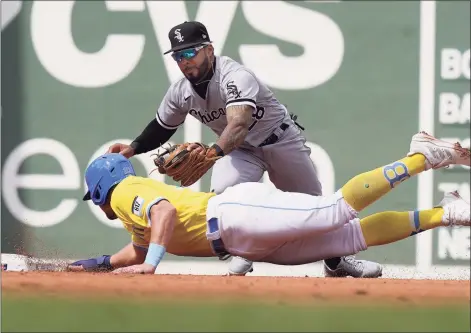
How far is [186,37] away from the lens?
520 centimetres

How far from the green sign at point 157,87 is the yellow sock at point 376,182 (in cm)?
312

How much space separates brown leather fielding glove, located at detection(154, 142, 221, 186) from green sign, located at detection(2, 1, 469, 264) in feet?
9.07

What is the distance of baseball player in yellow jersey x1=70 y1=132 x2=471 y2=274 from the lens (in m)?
4.32

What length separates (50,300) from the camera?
2924 millimetres

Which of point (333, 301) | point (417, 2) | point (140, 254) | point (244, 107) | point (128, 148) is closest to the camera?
point (333, 301)

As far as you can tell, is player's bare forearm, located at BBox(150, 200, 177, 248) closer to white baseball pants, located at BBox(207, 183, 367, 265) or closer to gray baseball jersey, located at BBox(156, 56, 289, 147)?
white baseball pants, located at BBox(207, 183, 367, 265)

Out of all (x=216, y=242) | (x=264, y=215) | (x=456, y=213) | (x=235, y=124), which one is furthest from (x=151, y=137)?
(x=456, y=213)

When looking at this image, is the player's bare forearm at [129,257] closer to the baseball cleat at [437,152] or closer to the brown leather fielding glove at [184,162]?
the brown leather fielding glove at [184,162]

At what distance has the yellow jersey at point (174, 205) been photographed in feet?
14.3

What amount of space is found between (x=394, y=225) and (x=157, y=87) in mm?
3719

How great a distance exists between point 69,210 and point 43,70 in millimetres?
1288

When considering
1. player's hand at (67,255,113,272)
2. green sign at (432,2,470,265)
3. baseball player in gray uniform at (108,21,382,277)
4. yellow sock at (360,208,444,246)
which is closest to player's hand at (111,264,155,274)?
player's hand at (67,255,113,272)

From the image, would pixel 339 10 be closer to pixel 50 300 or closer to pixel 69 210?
pixel 69 210

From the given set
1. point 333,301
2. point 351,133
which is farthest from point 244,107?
point 351,133
